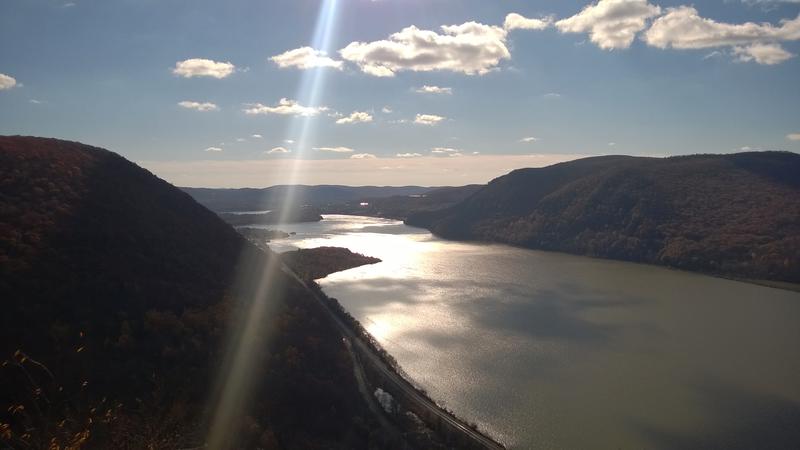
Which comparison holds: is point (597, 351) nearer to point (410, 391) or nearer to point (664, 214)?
point (410, 391)

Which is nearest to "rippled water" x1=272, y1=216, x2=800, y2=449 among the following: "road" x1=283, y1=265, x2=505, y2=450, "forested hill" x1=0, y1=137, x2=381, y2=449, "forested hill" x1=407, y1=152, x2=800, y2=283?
"road" x1=283, y1=265, x2=505, y2=450

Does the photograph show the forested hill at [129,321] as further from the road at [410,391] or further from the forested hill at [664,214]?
the forested hill at [664,214]

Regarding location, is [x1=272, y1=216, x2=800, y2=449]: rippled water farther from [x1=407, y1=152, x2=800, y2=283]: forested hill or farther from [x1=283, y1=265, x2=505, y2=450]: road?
[x1=407, y1=152, x2=800, y2=283]: forested hill

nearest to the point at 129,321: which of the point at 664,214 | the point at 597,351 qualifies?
the point at 597,351

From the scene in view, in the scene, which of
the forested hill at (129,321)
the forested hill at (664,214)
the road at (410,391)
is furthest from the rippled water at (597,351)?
the forested hill at (664,214)

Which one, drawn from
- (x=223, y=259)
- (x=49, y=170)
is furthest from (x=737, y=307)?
(x=49, y=170)

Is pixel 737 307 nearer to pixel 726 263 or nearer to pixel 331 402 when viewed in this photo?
pixel 726 263
